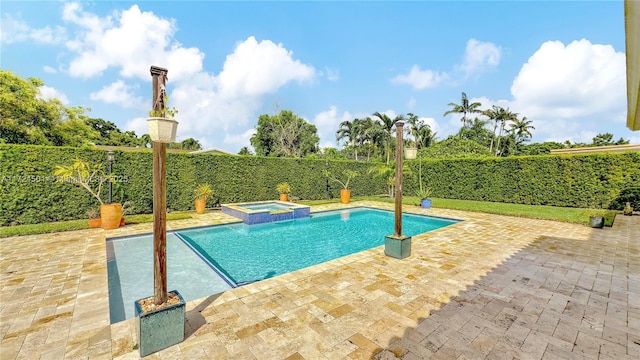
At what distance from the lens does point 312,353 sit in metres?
2.52

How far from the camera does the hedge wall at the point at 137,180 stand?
25.7 ft

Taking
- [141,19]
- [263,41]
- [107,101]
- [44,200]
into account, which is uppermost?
[263,41]

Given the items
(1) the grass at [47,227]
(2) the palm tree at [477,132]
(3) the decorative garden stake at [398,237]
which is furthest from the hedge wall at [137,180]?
(2) the palm tree at [477,132]

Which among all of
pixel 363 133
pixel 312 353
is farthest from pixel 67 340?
pixel 363 133

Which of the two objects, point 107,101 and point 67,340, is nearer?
point 67,340

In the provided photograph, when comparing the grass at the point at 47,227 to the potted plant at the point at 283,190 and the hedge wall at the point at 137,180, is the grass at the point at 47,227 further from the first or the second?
the potted plant at the point at 283,190

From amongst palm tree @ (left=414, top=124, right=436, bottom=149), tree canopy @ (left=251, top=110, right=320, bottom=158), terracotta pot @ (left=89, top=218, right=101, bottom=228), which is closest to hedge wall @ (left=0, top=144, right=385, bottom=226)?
terracotta pot @ (left=89, top=218, right=101, bottom=228)

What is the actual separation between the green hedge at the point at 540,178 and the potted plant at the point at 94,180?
16.9 meters

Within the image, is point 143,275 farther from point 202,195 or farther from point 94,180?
point 202,195

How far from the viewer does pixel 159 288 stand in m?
2.62

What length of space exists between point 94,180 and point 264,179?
6.98 m

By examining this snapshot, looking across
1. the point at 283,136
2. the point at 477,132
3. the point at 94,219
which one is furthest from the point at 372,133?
the point at 94,219

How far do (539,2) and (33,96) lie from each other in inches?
985

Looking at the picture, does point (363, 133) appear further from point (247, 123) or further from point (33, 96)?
point (33, 96)
